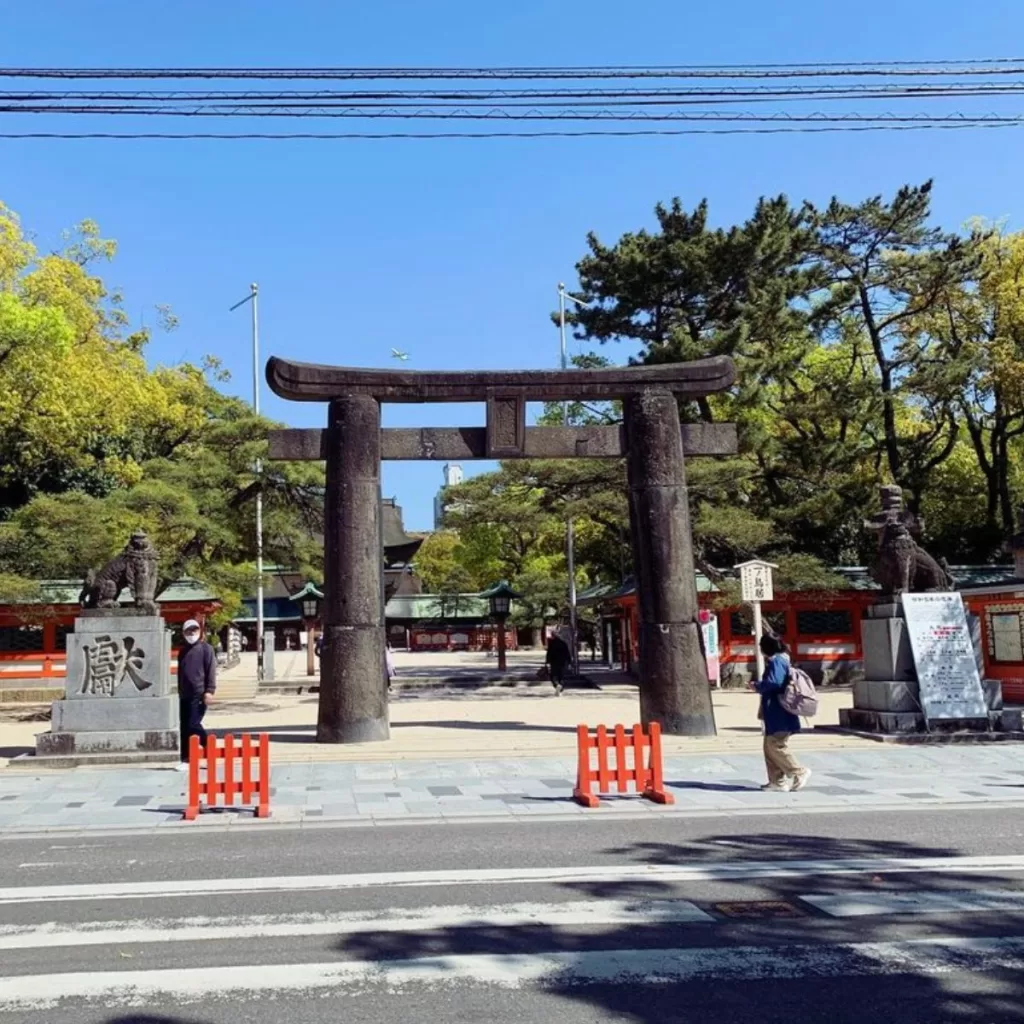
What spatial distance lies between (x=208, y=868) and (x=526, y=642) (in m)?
66.4

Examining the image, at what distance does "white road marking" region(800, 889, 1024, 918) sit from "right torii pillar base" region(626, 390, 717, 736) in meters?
9.37

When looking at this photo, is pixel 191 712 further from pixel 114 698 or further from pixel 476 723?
pixel 476 723

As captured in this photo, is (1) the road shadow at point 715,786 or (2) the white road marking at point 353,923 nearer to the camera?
(2) the white road marking at point 353,923

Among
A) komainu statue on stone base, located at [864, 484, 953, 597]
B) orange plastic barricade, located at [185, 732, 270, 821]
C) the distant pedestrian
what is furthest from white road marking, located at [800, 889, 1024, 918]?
the distant pedestrian

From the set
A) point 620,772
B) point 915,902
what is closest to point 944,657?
point 620,772

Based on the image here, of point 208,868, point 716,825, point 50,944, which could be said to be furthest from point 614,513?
point 50,944

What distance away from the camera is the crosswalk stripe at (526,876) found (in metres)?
7.10

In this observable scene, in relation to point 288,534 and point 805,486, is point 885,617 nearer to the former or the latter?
point 288,534

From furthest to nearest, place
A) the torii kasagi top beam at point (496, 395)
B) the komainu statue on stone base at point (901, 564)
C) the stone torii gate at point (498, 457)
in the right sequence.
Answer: the torii kasagi top beam at point (496, 395) < the komainu statue on stone base at point (901, 564) < the stone torii gate at point (498, 457)

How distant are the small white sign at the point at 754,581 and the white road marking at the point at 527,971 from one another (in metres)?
13.5

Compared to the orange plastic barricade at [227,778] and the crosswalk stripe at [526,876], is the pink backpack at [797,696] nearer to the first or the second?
the crosswalk stripe at [526,876]

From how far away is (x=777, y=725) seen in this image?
11.3 metres

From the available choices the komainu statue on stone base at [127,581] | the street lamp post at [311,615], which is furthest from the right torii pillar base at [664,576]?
the street lamp post at [311,615]

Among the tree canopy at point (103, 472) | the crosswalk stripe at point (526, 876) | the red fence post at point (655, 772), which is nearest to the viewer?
the crosswalk stripe at point (526, 876)
